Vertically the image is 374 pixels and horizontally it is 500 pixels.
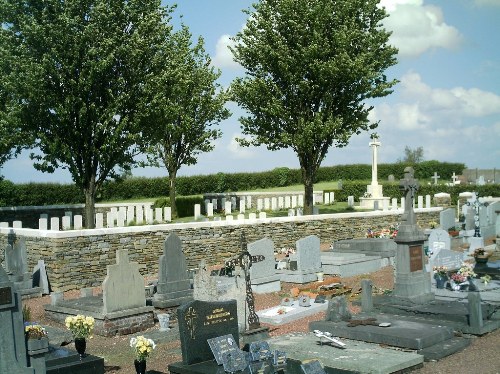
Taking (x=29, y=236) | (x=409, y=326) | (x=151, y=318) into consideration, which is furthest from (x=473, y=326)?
(x=29, y=236)

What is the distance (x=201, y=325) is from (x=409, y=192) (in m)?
7.89

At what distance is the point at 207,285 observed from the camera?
13211 mm

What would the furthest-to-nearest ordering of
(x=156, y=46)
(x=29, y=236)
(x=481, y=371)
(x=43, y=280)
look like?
(x=156, y=46), (x=29, y=236), (x=43, y=280), (x=481, y=371)

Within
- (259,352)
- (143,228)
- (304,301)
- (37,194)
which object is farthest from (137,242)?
(37,194)

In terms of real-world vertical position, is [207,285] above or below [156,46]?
below

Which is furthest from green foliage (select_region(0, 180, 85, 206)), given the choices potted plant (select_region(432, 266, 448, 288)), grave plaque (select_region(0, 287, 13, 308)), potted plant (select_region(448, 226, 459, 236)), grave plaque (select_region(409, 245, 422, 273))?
grave plaque (select_region(0, 287, 13, 308))

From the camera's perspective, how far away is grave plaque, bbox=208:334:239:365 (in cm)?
913

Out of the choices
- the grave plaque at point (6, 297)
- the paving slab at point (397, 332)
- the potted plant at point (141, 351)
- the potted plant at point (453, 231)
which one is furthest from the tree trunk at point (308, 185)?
the grave plaque at point (6, 297)

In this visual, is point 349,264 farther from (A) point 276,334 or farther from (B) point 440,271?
(A) point 276,334

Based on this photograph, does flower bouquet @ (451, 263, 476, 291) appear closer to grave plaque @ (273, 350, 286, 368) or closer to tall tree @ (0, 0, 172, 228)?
grave plaque @ (273, 350, 286, 368)

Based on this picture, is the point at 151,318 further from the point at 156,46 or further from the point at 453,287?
the point at 156,46

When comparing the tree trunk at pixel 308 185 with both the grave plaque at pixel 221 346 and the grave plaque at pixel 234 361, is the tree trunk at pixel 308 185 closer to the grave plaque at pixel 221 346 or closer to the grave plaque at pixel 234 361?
the grave plaque at pixel 221 346

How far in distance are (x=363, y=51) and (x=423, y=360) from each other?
21.8 m

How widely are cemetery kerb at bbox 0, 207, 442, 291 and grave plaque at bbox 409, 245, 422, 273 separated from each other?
8.85m
